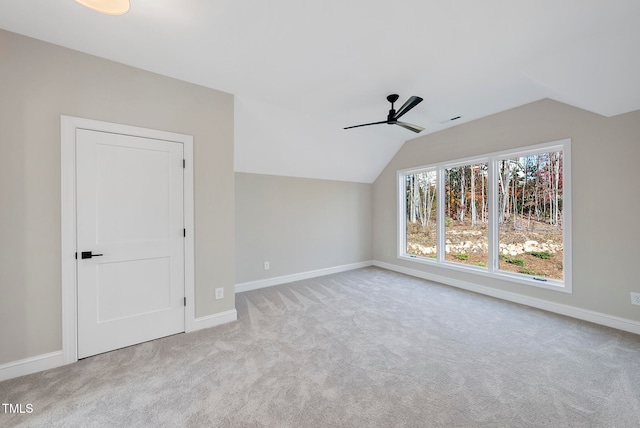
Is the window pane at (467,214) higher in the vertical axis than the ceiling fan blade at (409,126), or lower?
lower

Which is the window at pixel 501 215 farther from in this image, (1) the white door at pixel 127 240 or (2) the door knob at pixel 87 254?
(2) the door knob at pixel 87 254

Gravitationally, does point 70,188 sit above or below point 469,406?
above

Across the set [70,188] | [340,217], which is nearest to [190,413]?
[70,188]

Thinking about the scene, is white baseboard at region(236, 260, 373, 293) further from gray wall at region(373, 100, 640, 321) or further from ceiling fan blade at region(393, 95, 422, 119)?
ceiling fan blade at region(393, 95, 422, 119)

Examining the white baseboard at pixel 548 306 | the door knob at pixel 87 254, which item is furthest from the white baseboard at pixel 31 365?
the white baseboard at pixel 548 306

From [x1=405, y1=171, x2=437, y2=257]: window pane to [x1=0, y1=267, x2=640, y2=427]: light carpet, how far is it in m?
1.92

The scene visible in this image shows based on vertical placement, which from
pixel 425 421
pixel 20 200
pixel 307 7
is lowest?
pixel 425 421

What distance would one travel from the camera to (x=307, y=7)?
175 cm

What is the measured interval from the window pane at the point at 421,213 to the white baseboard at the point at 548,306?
511 millimetres

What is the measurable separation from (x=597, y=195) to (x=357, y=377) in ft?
11.2

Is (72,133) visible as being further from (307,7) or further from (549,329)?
(549,329)

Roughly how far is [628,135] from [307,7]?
3.58 m

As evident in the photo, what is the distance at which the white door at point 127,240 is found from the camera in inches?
87.4

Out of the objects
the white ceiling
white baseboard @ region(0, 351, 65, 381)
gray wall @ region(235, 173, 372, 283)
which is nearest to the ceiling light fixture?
the white ceiling
